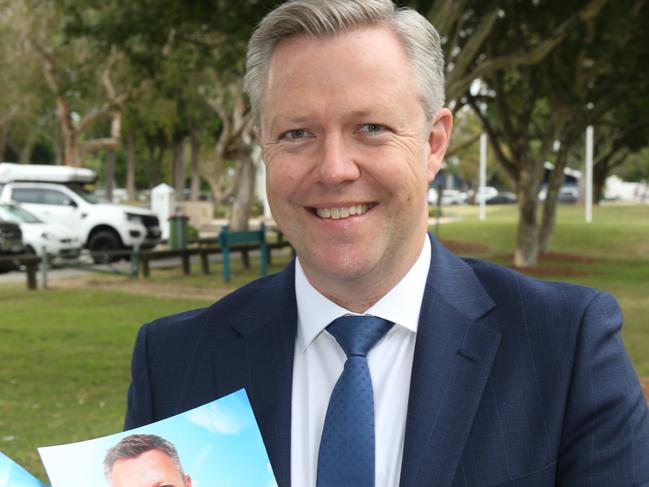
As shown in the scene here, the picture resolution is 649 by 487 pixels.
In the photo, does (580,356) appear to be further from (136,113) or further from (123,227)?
(136,113)

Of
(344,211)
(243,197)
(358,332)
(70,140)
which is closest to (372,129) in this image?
(344,211)

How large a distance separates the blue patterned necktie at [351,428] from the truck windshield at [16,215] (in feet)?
74.0

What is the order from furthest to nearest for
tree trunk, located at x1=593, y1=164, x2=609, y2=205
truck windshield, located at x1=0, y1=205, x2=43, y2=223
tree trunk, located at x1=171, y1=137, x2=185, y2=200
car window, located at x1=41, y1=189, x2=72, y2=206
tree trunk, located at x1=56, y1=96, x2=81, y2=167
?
tree trunk, located at x1=593, y1=164, x2=609, y2=205
tree trunk, located at x1=171, y1=137, x2=185, y2=200
tree trunk, located at x1=56, y1=96, x2=81, y2=167
car window, located at x1=41, y1=189, x2=72, y2=206
truck windshield, located at x1=0, y1=205, x2=43, y2=223

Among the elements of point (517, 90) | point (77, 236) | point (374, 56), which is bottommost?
point (77, 236)

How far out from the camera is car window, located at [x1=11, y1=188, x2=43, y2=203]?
1068 inches

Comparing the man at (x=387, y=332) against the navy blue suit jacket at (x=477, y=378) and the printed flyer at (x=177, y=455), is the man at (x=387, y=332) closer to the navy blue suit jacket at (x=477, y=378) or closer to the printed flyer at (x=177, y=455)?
the navy blue suit jacket at (x=477, y=378)

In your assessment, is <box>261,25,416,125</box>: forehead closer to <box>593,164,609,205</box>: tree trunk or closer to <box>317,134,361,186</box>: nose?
<box>317,134,361,186</box>: nose

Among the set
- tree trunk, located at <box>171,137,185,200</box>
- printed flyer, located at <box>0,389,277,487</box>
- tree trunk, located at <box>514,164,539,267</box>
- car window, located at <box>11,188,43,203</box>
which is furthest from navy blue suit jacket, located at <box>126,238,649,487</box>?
tree trunk, located at <box>171,137,185,200</box>

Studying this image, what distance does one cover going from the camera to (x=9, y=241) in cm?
2258

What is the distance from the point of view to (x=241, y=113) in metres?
30.4

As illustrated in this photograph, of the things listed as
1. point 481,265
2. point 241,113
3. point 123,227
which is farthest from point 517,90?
point 481,265

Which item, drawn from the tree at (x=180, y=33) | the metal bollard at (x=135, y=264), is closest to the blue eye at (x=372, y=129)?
the tree at (x=180, y=33)

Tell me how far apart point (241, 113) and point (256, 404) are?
94.3ft

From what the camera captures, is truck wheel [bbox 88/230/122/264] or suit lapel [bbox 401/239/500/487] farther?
truck wheel [bbox 88/230/122/264]
